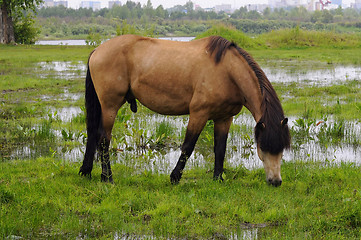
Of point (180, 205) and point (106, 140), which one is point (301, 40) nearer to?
point (106, 140)

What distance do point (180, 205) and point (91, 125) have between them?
189 centimetres

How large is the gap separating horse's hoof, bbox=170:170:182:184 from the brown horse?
1cm

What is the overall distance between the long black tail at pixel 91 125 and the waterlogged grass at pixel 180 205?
23 centimetres

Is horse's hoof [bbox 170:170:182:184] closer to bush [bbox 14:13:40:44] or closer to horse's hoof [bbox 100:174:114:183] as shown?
horse's hoof [bbox 100:174:114:183]

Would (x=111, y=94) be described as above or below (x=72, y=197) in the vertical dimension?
above

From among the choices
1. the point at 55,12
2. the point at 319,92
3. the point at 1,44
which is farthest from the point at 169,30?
the point at 319,92

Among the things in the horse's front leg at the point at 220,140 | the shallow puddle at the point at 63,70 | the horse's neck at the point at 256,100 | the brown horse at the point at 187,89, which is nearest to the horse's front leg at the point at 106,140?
the brown horse at the point at 187,89

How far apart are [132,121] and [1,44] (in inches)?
895

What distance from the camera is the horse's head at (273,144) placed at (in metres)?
5.02

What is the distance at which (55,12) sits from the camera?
91.6 m

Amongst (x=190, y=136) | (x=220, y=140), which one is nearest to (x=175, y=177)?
(x=190, y=136)

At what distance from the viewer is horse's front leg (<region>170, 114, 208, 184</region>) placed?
548 cm

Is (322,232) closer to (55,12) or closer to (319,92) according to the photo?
(319,92)

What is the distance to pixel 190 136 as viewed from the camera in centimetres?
557
